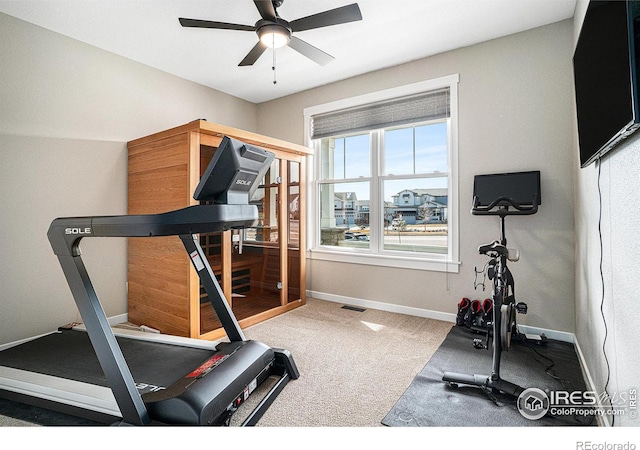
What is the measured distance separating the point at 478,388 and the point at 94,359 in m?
2.67

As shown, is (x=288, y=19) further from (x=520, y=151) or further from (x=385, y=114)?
(x=520, y=151)

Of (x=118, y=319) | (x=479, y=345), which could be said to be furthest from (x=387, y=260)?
(x=118, y=319)

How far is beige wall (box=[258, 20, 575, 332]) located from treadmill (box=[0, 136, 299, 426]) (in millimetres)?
2115

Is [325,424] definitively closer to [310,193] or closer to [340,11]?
[340,11]

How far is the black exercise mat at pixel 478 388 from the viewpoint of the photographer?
1834 mm

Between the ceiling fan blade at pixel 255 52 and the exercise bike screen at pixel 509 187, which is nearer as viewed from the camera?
the ceiling fan blade at pixel 255 52

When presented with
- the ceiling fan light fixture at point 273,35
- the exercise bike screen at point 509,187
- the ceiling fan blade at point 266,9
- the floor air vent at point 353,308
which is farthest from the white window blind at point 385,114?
the floor air vent at point 353,308

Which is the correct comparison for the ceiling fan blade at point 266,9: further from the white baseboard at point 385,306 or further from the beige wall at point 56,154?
the white baseboard at point 385,306

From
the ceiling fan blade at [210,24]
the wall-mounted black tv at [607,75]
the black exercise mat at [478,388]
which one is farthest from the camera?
the ceiling fan blade at [210,24]

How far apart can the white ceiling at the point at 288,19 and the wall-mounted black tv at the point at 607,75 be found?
138 centimetres

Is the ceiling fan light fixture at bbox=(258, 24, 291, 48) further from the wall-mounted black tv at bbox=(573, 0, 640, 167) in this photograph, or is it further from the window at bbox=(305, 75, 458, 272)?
the wall-mounted black tv at bbox=(573, 0, 640, 167)

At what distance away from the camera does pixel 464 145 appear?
3.38m

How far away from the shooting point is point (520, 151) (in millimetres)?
3078

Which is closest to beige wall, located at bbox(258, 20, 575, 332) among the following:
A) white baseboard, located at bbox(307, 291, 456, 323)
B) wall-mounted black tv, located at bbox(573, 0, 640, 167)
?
white baseboard, located at bbox(307, 291, 456, 323)
